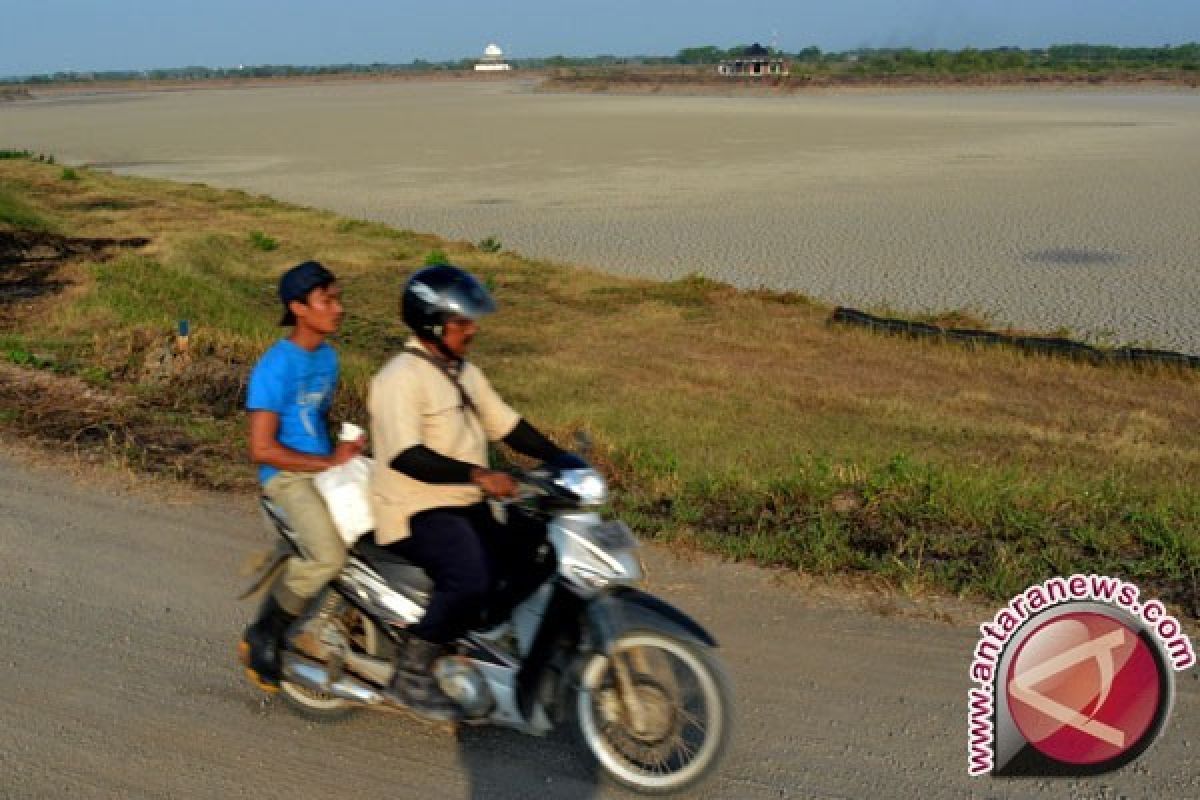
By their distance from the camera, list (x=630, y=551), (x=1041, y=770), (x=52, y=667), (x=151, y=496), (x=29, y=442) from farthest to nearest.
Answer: (x=29, y=442)
(x=151, y=496)
(x=52, y=667)
(x=1041, y=770)
(x=630, y=551)

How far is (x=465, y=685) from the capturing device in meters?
3.80

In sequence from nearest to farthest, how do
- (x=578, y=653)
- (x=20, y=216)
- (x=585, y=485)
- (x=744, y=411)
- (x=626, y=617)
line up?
(x=585, y=485) < (x=626, y=617) < (x=578, y=653) < (x=744, y=411) < (x=20, y=216)

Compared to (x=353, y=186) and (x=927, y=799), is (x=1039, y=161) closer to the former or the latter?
(x=353, y=186)

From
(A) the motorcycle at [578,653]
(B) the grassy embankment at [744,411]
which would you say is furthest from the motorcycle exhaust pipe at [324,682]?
(B) the grassy embankment at [744,411]

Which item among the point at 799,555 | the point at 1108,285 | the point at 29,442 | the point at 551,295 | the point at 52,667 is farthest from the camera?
the point at 1108,285

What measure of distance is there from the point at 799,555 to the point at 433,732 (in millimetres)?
1984

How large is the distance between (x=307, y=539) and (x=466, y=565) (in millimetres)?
569

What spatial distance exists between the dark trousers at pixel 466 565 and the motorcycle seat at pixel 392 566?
0.15ft

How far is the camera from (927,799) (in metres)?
3.68

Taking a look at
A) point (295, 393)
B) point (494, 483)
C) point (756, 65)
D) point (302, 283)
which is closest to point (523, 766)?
point (494, 483)

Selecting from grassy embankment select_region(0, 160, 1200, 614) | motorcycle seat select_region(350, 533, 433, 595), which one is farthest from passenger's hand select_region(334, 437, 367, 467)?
grassy embankment select_region(0, 160, 1200, 614)

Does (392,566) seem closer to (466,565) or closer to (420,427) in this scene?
(466,565)

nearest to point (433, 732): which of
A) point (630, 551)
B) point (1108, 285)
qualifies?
point (630, 551)

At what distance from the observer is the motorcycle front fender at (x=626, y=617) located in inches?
140
